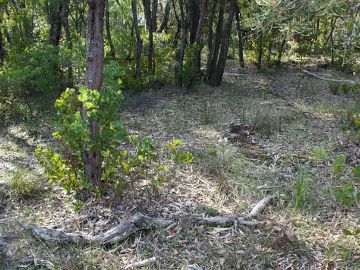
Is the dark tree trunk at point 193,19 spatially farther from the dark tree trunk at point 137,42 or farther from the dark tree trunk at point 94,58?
the dark tree trunk at point 94,58

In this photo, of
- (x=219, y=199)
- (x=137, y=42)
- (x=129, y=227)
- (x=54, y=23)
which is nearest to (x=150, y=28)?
(x=137, y=42)

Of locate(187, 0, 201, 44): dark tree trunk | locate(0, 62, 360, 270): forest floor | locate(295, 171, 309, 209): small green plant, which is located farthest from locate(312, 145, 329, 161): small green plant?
locate(187, 0, 201, 44): dark tree trunk

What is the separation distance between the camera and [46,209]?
143 inches

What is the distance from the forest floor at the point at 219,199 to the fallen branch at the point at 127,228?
0.06 meters

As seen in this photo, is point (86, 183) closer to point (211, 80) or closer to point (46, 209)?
point (46, 209)

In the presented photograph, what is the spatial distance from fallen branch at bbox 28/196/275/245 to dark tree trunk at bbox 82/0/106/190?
0.68 metres

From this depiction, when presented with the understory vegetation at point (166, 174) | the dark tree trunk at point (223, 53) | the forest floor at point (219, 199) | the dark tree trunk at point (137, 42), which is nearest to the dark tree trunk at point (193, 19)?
the dark tree trunk at point (223, 53)

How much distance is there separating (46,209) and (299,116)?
5171 mm

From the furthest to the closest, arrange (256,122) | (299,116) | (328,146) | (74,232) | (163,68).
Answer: (163,68), (299,116), (256,122), (328,146), (74,232)

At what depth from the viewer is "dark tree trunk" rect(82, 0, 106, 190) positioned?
3312mm

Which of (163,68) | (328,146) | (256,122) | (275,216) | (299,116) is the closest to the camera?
(275,216)

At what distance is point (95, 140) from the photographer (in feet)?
10.9

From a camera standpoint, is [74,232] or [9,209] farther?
[9,209]

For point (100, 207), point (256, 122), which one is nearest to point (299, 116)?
point (256, 122)
